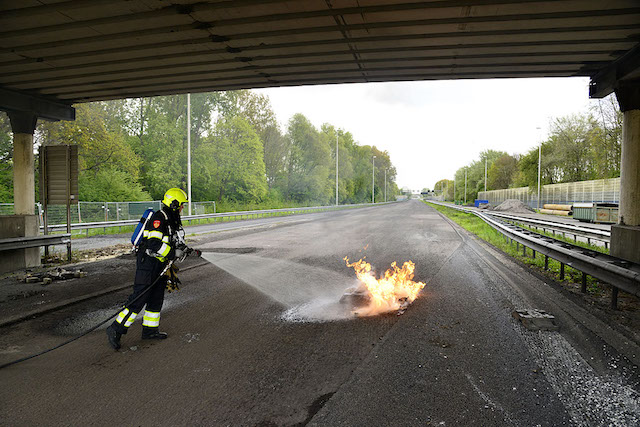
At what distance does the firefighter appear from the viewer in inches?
168

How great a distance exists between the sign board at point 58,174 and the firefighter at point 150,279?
7.53 meters

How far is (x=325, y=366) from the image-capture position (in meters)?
3.57

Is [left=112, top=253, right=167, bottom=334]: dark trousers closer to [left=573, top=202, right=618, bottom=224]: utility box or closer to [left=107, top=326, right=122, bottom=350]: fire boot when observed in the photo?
[left=107, top=326, right=122, bottom=350]: fire boot

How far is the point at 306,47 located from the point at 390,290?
5.51 metres

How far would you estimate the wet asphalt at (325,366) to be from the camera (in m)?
2.79

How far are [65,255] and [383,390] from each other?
11396 millimetres

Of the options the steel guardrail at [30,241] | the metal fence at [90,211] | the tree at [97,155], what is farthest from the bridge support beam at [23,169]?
the tree at [97,155]

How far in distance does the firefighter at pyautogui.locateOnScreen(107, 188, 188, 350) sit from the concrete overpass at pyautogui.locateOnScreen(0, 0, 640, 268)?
13.4ft

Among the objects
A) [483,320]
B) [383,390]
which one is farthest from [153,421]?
[483,320]

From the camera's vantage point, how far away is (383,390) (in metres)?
3.10

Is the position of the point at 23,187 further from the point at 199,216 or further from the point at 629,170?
the point at 629,170

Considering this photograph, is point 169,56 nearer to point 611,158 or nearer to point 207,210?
point 207,210

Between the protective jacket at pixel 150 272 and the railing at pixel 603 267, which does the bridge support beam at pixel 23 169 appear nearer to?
the protective jacket at pixel 150 272

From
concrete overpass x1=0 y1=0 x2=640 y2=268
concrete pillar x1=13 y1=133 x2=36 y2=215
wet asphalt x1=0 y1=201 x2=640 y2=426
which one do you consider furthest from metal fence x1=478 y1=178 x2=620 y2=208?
concrete pillar x1=13 y1=133 x2=36 y2=215
